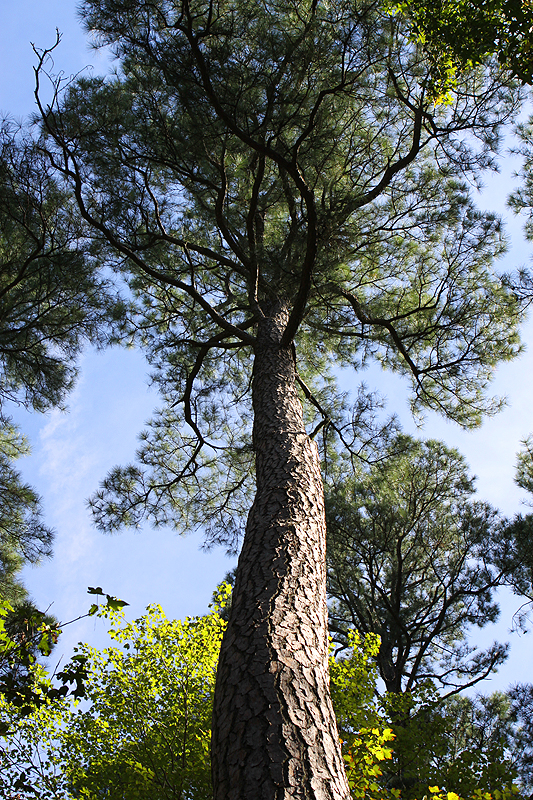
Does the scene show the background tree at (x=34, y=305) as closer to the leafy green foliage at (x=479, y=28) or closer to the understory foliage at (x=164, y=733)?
the understory foliage at (x=164, y=733)

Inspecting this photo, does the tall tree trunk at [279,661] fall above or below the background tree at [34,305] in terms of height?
below

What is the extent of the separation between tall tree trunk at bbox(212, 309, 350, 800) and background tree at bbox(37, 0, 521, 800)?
0.03 m

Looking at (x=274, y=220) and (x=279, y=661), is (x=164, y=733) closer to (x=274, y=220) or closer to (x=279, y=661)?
(x=279, y=661)

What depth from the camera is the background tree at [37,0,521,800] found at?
3712 millimetres

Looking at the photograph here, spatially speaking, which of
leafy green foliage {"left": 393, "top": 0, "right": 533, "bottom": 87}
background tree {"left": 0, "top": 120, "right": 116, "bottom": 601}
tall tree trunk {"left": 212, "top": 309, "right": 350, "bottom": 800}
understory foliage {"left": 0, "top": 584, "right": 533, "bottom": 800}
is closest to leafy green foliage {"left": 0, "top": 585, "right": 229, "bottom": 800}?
understory foliage {"left": 0, "top": 584, "right": 533, "bottom": 800}

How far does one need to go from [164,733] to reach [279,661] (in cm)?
185

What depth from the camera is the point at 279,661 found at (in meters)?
1.66

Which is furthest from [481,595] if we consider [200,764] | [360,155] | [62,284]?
[62,284]

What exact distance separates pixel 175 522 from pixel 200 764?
298 cm

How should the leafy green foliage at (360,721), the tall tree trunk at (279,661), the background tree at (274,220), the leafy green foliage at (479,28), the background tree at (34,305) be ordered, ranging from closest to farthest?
the tall tree trunk at (279,661) → the leafy green foliage at (360,721) → the leafy green foliage at (479,28) → the background tree at (274,220) → the background tree at (34,305)

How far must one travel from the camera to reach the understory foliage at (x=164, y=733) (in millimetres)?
2861

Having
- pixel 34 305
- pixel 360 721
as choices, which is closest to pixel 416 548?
pixel 360 721

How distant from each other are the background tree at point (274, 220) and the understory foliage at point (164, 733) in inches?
53.3

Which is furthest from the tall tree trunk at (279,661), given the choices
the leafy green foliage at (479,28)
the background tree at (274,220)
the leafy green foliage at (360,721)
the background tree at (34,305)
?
the background tree at (34,305)
